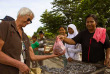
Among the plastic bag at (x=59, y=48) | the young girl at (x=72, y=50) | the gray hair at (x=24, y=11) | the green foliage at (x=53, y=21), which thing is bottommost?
the young girl at (x=72, y=50)

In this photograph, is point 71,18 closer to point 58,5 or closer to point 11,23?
point 58,5

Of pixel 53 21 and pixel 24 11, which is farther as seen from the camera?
pixel 53 21

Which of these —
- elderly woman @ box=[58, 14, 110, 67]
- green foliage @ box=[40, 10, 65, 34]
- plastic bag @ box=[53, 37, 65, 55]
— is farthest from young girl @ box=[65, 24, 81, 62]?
green foliage @ box=[40, 10, 65, 34]

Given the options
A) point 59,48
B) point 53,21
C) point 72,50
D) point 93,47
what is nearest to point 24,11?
point 59,48

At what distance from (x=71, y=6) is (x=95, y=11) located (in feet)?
42.1

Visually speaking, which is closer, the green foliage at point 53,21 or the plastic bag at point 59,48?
the plastic bag at point 59,48

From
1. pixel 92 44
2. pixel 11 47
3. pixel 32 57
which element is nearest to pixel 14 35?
pixel 11 47

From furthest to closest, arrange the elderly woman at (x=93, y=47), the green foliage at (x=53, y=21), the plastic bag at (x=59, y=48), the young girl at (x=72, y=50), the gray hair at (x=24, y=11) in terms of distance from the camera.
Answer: the green foliage at (x=53, y=21)
the young girl at (x=72, y=50)
the elderly woman at (x=93, y=47)
the plastic bag at (x=59, y=48)
the gray hair at (x=24, y=11)

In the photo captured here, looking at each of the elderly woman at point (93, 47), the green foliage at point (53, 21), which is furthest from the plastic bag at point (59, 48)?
the green foliage at point (53, 21)

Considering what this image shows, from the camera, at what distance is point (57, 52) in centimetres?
223

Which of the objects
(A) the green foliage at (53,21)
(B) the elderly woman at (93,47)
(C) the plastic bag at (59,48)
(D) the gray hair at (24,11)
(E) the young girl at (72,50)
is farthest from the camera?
(A) the green foliage at (53,21)

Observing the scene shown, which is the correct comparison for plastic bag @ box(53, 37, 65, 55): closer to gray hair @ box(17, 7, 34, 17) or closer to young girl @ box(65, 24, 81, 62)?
gray hair @ box(17, 7, 34, 17)

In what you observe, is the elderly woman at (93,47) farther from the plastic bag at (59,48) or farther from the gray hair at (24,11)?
the gray hair at (24,11)

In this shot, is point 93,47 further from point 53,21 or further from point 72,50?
point 53,21
